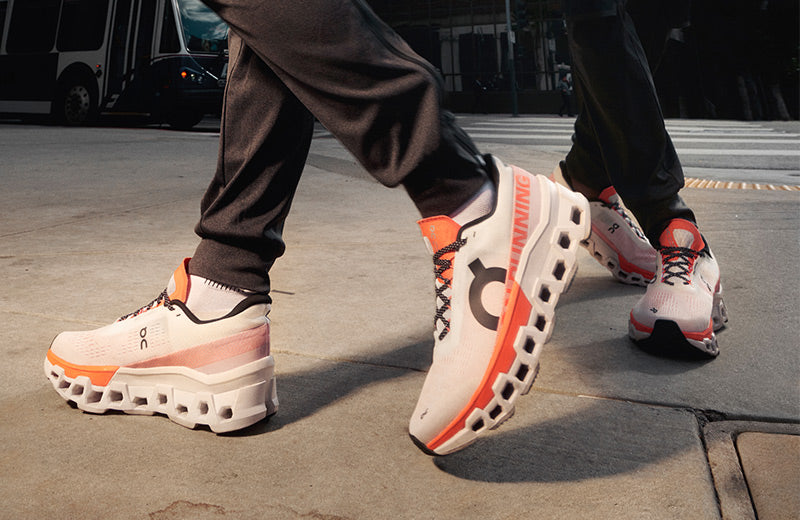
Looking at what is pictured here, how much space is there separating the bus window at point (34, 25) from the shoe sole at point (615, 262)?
40.4 feet

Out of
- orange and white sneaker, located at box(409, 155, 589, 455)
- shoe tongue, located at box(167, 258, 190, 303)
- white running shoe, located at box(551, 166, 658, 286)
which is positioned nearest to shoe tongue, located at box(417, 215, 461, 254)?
orange and white sneaker, located at box(409, 155, 589, 455)

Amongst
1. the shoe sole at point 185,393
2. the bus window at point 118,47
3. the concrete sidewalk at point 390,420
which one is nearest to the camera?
the concrete sidewalk at point 390,420

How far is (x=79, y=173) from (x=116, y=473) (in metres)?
3.85

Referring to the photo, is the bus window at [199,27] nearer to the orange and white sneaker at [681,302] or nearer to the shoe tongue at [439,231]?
the orange and white sneaker at [681,302]

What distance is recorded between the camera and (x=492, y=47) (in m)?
27.2

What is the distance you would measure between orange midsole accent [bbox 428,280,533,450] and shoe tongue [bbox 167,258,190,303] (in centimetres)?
51

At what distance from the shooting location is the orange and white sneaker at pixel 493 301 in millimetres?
1059

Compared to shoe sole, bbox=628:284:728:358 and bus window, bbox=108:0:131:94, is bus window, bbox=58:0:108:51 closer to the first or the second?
bus window, bbox=108:0:131:94

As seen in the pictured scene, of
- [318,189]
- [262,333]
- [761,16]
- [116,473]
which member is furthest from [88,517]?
[761,16]

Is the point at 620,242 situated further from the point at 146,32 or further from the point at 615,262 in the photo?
the point at 146,32

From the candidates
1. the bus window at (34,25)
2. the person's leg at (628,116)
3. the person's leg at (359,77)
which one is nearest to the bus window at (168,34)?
the bus window at (34,25)

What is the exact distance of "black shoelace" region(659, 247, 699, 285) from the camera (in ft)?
5.49

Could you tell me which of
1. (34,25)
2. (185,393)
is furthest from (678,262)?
(34,25)

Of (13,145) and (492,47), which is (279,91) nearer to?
(13,145)
